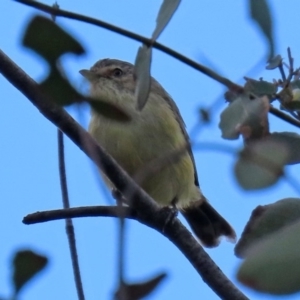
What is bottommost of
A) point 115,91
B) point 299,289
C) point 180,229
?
point 299,289

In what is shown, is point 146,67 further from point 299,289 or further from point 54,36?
point 299,289

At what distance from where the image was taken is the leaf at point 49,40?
482 millimetres

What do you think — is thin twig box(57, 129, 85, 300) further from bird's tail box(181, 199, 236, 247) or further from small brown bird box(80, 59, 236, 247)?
bird's tail box(181, 199, 236, 247)

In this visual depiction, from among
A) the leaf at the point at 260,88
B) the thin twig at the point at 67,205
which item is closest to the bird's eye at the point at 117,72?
the thin twig at the point at 67,205

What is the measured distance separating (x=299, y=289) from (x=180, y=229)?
203cm

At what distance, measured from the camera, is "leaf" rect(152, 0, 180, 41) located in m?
0.74

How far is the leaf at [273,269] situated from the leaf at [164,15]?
372 millimetres

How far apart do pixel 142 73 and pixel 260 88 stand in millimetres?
241

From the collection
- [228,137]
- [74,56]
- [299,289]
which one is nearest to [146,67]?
[228,137]

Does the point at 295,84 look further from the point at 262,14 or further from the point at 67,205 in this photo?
the point at 67,205

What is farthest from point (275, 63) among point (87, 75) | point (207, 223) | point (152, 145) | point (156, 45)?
point (207, 223)

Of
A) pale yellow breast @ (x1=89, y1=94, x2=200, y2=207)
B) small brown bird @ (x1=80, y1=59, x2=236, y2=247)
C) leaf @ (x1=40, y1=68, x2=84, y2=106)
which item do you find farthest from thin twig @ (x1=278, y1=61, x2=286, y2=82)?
pale yellow breast @ (x1=89, y1=94, x2=200, y2=207)

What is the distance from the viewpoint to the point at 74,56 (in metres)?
0.50

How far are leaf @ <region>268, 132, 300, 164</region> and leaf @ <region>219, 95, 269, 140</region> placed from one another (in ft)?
0.07
